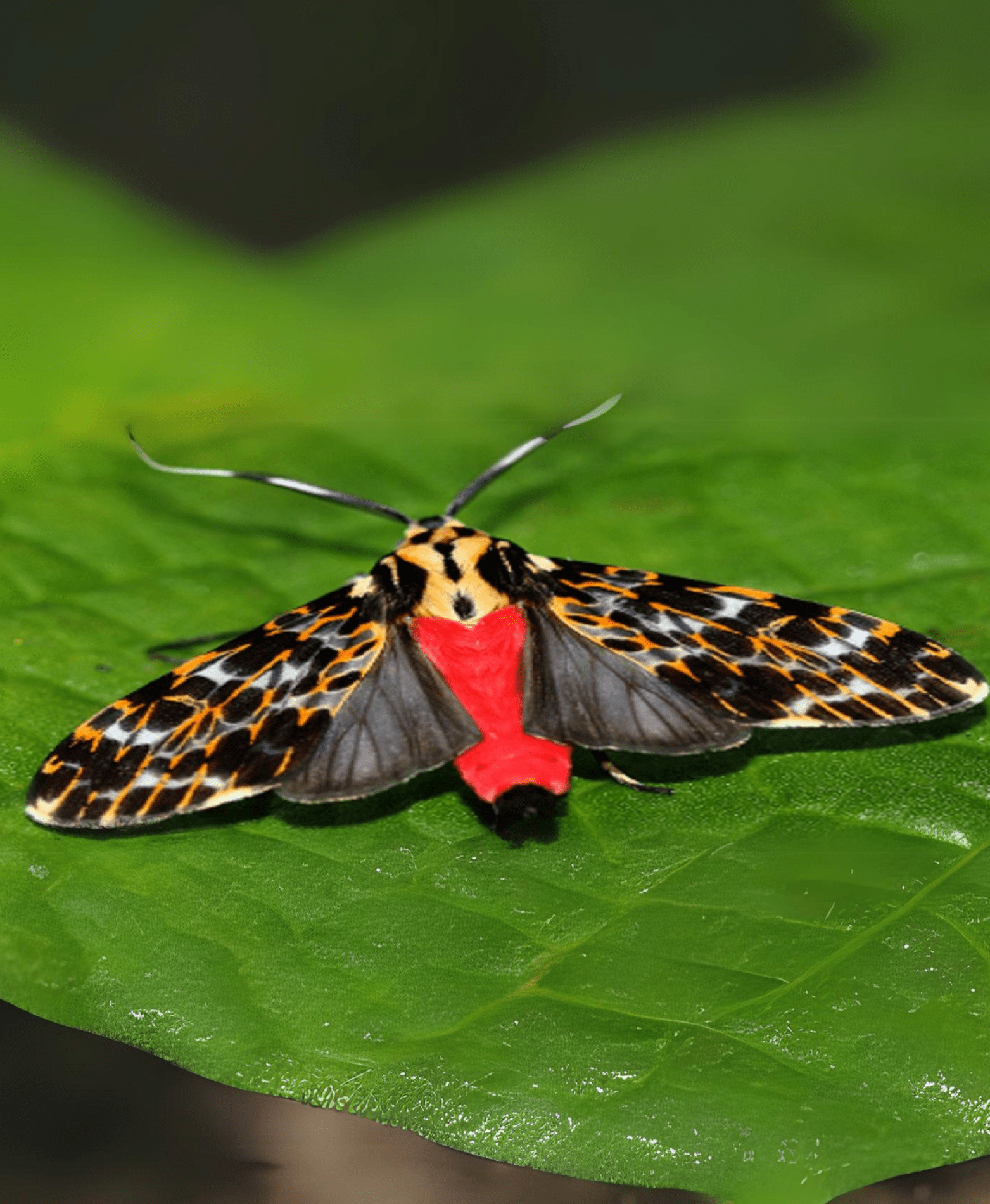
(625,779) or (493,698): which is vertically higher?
(493,698)

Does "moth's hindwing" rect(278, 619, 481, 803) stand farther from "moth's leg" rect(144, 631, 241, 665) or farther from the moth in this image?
"moth's leg" rect(144, 631, 241, 665)

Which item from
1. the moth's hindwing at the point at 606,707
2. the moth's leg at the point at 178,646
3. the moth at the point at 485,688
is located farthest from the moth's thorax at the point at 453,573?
the moth's leg at the point at 178,646

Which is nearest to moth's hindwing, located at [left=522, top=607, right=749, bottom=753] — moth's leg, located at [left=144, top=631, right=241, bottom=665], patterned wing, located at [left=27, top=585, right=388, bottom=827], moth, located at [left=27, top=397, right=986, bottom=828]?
moth, located at [left=27, top=397, right=986, bottom=828]

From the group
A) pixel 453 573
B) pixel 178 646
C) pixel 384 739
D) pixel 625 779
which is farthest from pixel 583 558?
pixel 384 739

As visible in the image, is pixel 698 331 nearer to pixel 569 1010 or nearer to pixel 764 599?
pixel 764 599

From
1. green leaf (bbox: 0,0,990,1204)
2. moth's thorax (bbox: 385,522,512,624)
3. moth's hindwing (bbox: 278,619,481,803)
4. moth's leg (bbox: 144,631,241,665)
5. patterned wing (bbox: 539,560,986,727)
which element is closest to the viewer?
green leaf (bbox: 0,0,990,1204)

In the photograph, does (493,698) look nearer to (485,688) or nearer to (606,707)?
(485,688)
